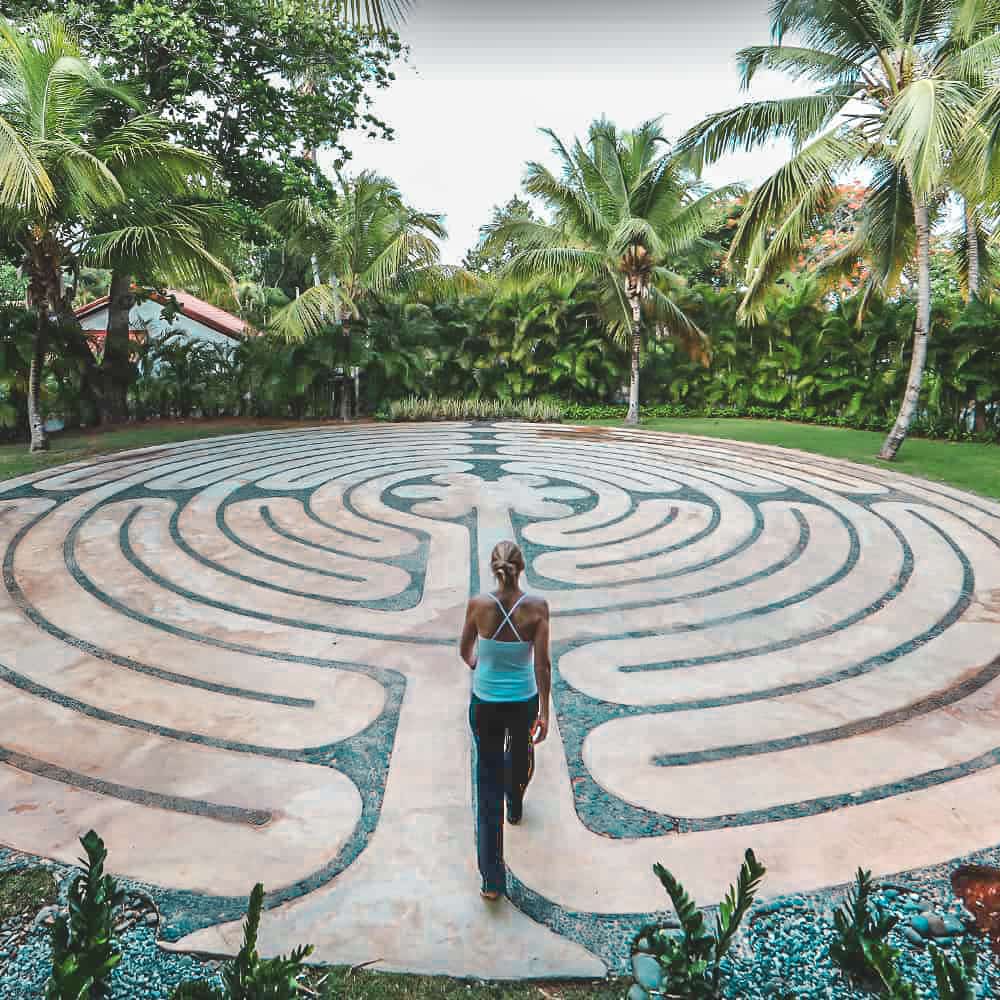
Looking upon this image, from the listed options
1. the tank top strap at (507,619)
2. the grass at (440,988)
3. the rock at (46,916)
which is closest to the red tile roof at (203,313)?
the rock at (46,916)

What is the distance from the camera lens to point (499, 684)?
257 cm

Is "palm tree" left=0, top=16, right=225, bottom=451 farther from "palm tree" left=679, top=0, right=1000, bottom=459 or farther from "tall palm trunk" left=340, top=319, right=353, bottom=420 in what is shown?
"palm tree" left=679, top=0, right=1000, bottom=459

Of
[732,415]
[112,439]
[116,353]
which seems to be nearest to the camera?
[112,439]

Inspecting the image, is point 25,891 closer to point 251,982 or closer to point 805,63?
point 251,982

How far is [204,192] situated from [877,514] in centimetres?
1027

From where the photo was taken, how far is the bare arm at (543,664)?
259 cm

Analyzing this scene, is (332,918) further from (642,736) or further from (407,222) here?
(407,222)

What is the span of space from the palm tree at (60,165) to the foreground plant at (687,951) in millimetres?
9312

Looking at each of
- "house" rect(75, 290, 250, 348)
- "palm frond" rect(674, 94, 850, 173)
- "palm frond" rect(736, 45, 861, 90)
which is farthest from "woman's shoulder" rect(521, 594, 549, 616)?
"house" rect(75, 290, 250, 348)

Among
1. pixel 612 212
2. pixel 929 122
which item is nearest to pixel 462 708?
pixel 929 122

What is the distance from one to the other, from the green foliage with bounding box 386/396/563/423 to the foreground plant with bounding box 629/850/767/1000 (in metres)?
14.3

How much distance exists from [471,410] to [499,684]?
14.4 meters

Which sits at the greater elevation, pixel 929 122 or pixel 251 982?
pixel 929 122

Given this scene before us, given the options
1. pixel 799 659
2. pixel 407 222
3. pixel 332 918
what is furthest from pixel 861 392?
pixel 332 918
